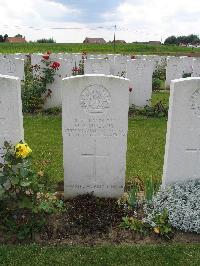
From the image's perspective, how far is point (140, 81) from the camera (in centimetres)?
1165

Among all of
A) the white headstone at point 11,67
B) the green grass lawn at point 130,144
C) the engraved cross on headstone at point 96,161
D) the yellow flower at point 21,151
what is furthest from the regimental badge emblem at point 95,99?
the white headstone at point 11,67

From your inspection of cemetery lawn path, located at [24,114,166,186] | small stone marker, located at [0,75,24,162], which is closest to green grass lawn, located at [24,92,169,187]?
cemetery lawn path, located at [24,114,166,186]

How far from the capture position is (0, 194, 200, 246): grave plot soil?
462 centimetres

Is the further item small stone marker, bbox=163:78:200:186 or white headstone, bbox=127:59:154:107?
white headstone, bbox=127:59:154:107

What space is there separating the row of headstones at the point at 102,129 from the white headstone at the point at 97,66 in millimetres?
6925

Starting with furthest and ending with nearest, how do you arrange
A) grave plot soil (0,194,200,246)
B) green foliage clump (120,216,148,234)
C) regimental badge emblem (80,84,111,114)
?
regimental badge emblem (80,84,111,114) → green foliage clump (120,216,148,234) → grave plot soil (0,194,200,246)

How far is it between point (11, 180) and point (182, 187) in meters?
2.17

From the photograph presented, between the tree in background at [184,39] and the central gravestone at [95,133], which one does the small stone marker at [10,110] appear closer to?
the central gravestone at [95,133]

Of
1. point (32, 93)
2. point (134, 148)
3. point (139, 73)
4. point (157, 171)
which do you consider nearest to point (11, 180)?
point (157, 171)

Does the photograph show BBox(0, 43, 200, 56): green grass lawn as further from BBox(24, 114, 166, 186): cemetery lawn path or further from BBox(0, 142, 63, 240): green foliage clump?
BBox(0, 142, 63, 240): green foliage clump

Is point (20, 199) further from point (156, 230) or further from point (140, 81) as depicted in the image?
point (140, 81)

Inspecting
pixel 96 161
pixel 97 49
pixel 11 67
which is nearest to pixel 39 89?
pixel 11 67

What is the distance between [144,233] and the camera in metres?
4.71

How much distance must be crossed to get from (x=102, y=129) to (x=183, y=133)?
104 centimetres
